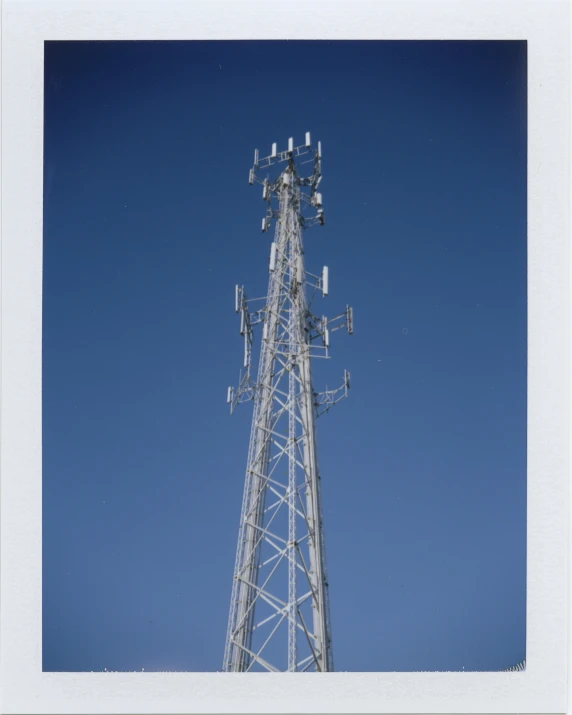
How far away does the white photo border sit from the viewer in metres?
20.0

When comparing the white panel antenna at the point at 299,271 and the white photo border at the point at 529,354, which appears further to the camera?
the white panel antenna at the point at 299,271

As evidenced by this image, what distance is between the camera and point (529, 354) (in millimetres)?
20453

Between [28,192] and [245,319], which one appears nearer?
[28,192]

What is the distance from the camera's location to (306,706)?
65.3 ft

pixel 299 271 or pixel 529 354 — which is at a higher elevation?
pixel 299 271

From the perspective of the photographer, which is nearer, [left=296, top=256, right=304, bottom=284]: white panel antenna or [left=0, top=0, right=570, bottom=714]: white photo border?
[left=0, top=0, right=570, bottom=714]: white photo border

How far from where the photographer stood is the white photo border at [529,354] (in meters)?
20.0

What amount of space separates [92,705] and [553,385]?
29.4ft

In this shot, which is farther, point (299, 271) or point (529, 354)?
point (299, 271)

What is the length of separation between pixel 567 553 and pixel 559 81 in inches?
301
